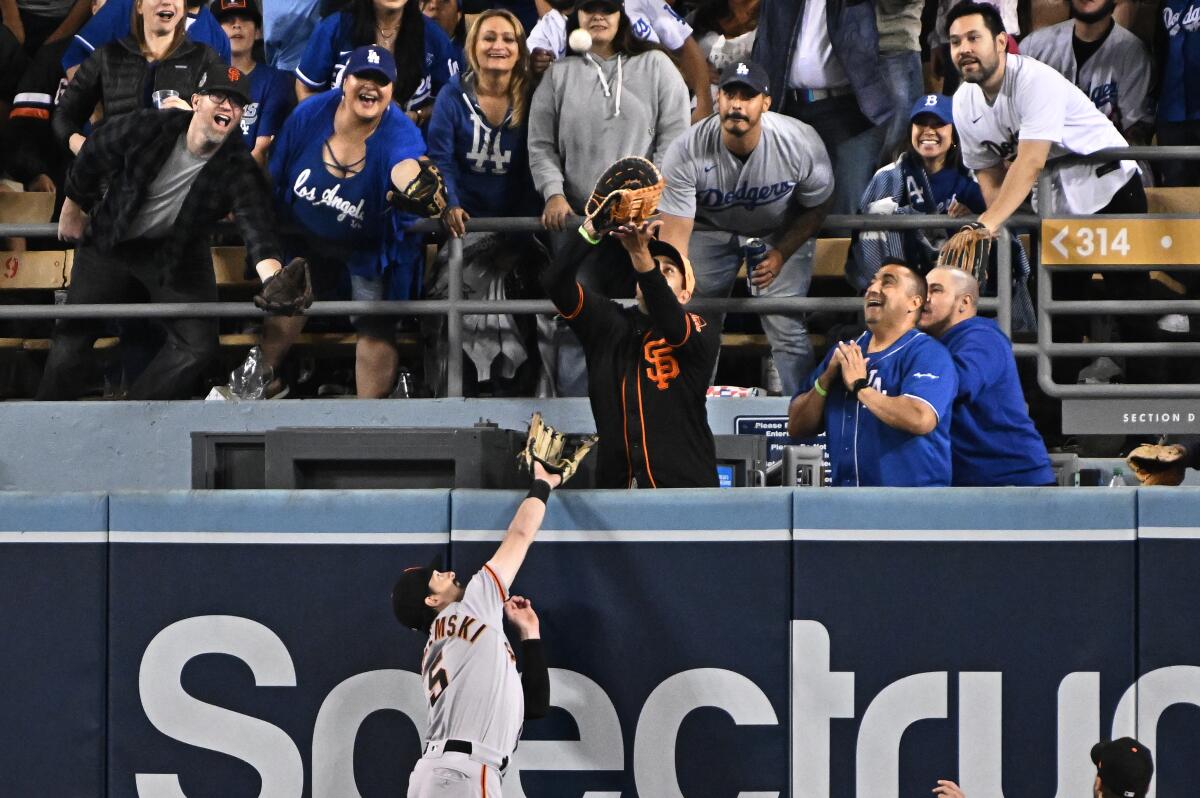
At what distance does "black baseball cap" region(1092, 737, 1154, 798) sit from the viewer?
5227mm

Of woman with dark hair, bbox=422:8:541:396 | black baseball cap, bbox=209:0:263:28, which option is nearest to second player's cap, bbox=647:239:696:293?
woman with dark hair, bbox=422:8:541:396

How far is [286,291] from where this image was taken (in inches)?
299

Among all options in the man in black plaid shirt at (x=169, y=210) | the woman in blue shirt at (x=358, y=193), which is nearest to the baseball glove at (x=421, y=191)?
the woman in blue shirt at (x=358, y=193)

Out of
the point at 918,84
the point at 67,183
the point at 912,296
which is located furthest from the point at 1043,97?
the point at 67,183

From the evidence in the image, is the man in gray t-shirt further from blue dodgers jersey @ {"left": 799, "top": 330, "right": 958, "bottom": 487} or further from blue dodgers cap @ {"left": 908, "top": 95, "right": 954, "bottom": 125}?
blue dodgers jersey @ {"left": 799, "top": 330, "right": 958, "bottom": 487}

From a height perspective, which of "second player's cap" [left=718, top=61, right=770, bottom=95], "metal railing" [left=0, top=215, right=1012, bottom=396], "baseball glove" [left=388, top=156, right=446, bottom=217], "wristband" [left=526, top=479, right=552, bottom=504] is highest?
"second player's cap" [left=718, top=61, right=770, bottom=95]

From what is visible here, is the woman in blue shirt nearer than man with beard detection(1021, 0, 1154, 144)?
Yes

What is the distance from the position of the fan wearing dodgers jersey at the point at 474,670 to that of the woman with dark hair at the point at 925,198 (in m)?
3.18

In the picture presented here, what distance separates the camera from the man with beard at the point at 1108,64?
9.23m

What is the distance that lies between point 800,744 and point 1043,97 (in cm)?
360

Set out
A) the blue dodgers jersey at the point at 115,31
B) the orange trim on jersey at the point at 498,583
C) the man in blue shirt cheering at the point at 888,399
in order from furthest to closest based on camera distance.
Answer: the blue dodgers jersey at the point at 115,31, the man in blue shirt cheering at the point at 888,399, the orange trim on jersey at the point at 498,583

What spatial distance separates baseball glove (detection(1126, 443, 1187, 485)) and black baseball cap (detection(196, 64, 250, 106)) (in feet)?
15.3

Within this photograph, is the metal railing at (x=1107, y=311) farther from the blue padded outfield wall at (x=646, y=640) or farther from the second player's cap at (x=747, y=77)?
the blue padded outfield wall at (x=646, y=640)

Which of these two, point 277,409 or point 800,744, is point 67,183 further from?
point 800,744
